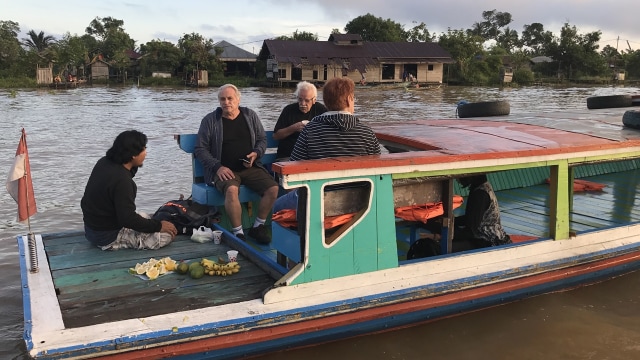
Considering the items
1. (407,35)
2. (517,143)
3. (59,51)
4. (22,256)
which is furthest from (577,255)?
(407,35)

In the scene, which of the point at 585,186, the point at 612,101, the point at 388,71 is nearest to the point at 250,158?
the point at 585,186

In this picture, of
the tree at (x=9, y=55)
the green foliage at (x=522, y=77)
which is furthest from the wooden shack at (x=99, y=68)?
the green foliage at (x=522, y=77)

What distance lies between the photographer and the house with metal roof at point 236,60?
158ft

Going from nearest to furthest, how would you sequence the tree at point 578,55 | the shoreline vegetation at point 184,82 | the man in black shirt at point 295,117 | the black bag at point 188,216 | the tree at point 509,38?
the black bag at point 188,216, the man in black shirt at point 295,117, the shoreline vegetation at point 184,82, the tree at point 578,55, the tree at point 509,38

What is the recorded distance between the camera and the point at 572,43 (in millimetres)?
57094

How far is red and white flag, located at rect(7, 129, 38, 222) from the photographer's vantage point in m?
3.43

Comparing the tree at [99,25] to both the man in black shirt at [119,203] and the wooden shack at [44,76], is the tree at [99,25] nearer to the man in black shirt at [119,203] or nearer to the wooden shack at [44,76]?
the wooden shack at [44,76]

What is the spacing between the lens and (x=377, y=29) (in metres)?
57.5

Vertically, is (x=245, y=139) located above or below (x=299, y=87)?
below

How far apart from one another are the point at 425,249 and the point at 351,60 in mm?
39618

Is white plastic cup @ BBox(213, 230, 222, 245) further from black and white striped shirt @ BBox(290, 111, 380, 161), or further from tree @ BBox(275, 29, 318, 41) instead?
tree @ BBox(275, 29, 318, 41)

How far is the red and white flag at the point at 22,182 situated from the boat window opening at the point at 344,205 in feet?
6.15

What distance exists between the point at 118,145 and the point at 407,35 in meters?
58.0

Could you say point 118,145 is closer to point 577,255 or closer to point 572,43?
point 577,255
